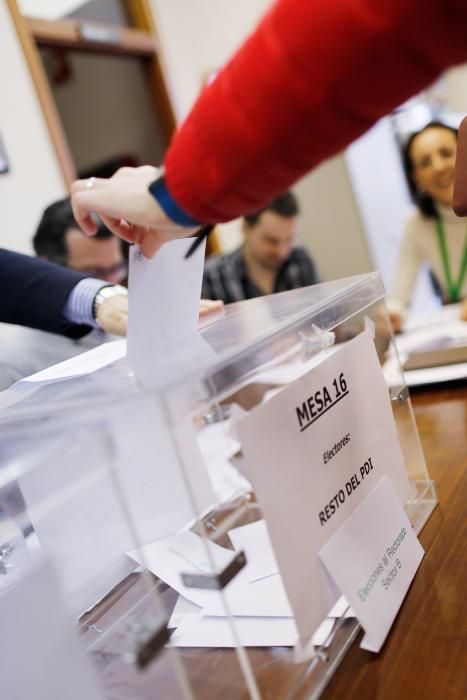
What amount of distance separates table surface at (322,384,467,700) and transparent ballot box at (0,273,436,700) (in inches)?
0.8

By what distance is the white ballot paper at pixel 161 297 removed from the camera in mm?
606

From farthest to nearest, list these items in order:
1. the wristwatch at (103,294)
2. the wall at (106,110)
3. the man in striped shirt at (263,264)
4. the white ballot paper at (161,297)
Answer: the wall at (106,110)
the man in striped shirt at (263,264)
the wristwatch at (103,294)
the white ballot paper at (161,297)

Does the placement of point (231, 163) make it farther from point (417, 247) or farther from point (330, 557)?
point (417, 247)

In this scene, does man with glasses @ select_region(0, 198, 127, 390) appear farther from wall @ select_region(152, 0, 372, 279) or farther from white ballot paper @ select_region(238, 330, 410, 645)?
wall @ select_region(152, 0, 372, 279)

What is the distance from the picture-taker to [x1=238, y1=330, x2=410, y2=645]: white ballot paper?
472 mm

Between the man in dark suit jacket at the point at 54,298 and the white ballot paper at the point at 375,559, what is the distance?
1.56 ft

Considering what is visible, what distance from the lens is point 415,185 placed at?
2.42 meters

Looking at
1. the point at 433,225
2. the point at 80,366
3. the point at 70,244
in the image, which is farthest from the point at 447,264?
the point at 80,366

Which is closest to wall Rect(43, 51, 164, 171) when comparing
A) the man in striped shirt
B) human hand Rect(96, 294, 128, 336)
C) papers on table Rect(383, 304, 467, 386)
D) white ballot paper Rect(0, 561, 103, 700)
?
the man in striped shirt

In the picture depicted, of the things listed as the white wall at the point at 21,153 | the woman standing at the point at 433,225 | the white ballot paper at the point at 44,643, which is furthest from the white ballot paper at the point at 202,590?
the white wall at the point at 21,153

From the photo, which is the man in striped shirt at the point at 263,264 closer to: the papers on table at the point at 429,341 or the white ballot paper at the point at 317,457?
the papers on table at the point at 429,341

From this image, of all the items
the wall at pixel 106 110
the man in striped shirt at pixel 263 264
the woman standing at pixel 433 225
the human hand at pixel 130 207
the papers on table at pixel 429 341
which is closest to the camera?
the human hand at pixel 130 207

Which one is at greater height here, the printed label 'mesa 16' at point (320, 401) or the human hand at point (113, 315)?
the human hand at point (113, 315)

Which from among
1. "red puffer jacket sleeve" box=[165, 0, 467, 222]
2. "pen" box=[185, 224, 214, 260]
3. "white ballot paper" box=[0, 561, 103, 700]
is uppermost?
"red puffer jacket sleeve" box=[165, 0, 467, 222]
